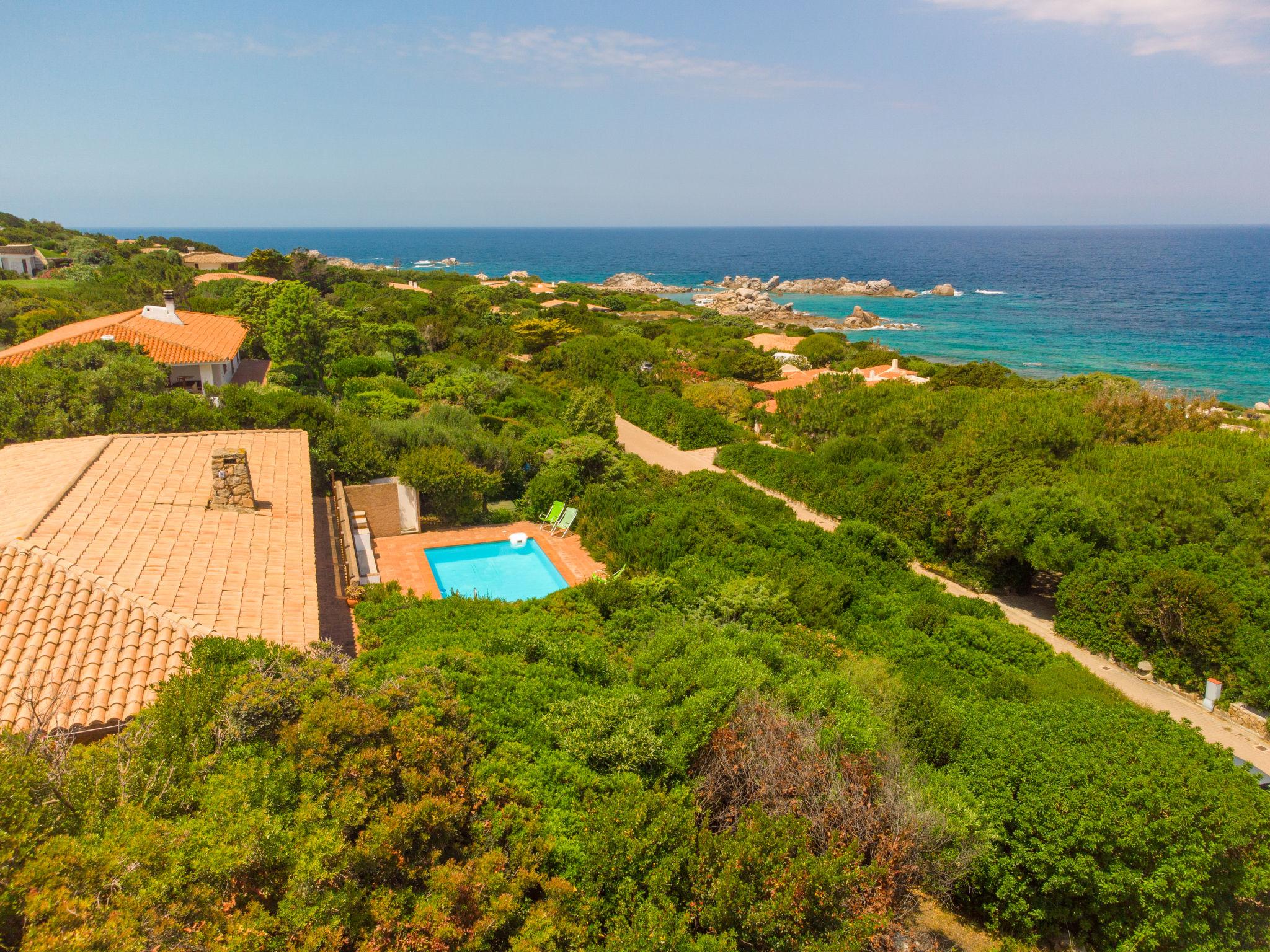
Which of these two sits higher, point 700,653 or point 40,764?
point 40,764

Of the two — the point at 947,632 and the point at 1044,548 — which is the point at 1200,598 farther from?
the point at 947,632

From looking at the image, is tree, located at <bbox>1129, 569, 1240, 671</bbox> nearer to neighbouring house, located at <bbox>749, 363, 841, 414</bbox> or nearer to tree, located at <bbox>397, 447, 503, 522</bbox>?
tree, located at <bbox>397, 447, 503, 522</bbox>

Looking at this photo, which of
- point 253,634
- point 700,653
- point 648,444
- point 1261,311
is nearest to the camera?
point 253,634

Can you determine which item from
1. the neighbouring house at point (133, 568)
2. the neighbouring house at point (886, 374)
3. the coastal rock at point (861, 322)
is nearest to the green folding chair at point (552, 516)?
the neighbouring house at point (133, 568)

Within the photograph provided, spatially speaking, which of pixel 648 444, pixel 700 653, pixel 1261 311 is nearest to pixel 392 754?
pixel 700 653

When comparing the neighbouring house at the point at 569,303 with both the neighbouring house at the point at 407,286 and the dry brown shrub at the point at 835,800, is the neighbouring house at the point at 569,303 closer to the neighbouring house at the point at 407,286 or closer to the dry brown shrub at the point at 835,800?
the neighbouring house at the point at 407,286

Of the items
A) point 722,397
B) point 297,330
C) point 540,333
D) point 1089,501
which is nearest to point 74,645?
point 1089,501

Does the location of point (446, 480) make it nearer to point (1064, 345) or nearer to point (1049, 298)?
point (1064, 345)

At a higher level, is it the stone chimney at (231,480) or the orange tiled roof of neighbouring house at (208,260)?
the orange tiled roof of neighbouring house at (208,260)

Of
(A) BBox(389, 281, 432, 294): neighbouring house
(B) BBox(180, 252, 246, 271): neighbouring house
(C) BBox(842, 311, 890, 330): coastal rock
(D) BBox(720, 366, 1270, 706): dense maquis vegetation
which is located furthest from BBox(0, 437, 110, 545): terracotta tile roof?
(C) BBox(842, 311, 890, 330): coastal rock
